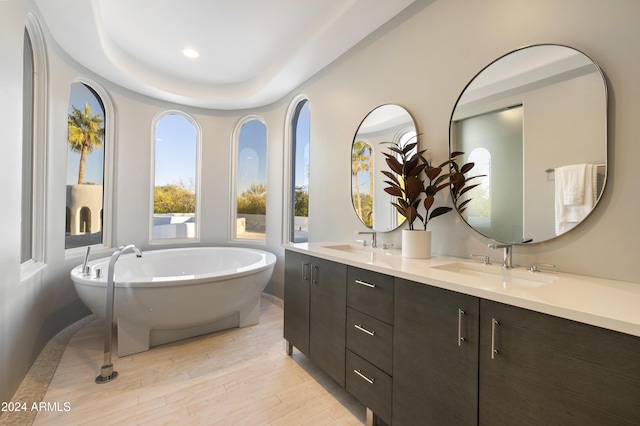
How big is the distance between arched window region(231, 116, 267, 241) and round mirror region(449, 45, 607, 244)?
9.71 ft

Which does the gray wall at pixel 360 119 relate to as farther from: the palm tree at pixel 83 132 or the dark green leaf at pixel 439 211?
the palm tree at pixel 83 132

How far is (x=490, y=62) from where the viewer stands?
1.58 meters

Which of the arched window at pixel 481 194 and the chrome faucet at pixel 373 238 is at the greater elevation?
the arched window at pixel 481 194

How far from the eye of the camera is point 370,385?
1.50 metres

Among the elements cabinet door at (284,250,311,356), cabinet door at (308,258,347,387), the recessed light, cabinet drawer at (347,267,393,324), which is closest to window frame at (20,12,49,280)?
the recessed light

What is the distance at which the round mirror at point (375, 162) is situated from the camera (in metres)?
2.10

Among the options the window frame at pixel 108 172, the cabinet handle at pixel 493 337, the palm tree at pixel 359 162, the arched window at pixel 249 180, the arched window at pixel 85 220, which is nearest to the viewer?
the cabinet handle at pixel 493 337

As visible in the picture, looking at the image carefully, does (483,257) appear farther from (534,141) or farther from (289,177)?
(289,177)

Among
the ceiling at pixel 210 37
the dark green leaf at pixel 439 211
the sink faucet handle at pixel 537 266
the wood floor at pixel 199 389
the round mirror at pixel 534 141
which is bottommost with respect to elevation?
the wood floor at pixel 199 389

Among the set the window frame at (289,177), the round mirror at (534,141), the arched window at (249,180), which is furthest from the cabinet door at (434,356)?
the arched window at (249,180)

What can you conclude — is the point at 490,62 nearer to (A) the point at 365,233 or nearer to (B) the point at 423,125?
(B) the point at 423,125

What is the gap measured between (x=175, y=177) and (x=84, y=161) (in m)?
1.04

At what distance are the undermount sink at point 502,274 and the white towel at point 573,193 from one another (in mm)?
243

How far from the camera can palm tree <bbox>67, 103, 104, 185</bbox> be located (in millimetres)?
2957
